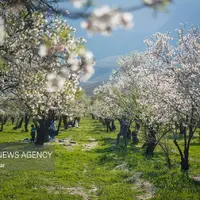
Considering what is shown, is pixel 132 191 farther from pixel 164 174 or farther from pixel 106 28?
pixel 106 28

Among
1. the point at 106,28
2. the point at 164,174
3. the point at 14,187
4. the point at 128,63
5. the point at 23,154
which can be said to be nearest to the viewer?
the point at 106,28

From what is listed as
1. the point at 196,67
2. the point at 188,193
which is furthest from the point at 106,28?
the point at 196,67

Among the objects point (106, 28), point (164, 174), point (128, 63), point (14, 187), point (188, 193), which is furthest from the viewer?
point (128, 63)

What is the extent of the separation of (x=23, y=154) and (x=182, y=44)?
54.1ft

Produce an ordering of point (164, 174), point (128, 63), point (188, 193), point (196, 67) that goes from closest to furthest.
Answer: point (188, 193), point (196, 67), point (164, 174), point (128, 63)

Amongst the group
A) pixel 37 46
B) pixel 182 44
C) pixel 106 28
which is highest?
pixel 182 44

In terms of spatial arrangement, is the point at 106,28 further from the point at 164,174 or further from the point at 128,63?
the point at 128,63

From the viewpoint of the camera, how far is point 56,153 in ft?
93.6

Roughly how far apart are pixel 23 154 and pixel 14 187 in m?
12.2

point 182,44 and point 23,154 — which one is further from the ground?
point 182,44

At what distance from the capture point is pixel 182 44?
1984 centimetres

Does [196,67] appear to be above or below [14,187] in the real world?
above

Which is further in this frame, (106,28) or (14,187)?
(14,187)

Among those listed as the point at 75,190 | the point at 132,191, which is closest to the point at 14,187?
the point at 75,190
